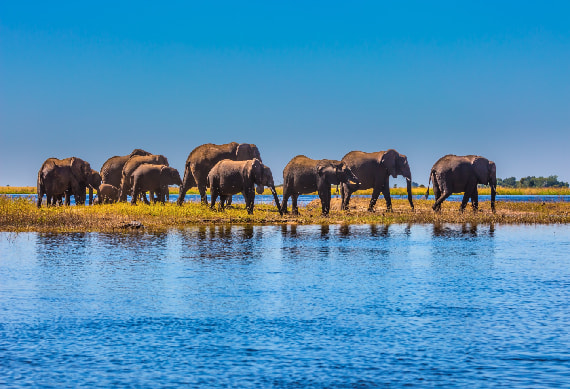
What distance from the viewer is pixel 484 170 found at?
35.4 m

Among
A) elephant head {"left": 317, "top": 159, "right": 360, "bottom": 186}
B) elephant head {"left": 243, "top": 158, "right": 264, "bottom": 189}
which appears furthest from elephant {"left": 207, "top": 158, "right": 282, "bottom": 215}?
elephant head {"left": 317, "top": 159, "right": 360, "bottom": 186}

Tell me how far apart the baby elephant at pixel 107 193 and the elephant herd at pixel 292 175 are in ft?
4.36

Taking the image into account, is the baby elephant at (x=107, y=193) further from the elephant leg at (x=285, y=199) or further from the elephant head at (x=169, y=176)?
the elephant leg at (x=285, y=199)

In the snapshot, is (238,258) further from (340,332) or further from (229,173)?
(229,173)

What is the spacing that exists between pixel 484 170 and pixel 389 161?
458cm

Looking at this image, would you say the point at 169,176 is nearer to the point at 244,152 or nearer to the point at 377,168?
the point at 244,152

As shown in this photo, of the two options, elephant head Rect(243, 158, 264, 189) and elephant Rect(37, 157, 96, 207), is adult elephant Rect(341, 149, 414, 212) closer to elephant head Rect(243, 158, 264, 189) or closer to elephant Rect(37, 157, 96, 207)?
elephant head Rect(243, 158, 264, 189)

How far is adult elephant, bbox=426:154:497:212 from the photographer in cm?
3516

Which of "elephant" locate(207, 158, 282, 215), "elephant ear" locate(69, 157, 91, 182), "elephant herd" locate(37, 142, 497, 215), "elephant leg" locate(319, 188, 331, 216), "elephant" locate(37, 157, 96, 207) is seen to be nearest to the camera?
"elephant" locate(207, 158, 282, 215)

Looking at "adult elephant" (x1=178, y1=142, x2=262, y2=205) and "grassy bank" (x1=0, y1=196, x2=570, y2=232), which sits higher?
"adult elephant" (x1=178, y1=142, x2=262, y2=205)

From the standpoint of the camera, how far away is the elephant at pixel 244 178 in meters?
31.0

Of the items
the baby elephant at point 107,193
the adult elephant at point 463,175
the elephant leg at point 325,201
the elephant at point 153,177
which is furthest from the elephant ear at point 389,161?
the baby elephant at point 107,193

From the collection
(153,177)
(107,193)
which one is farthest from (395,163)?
(107,193)

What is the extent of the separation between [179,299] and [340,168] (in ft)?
68.3
